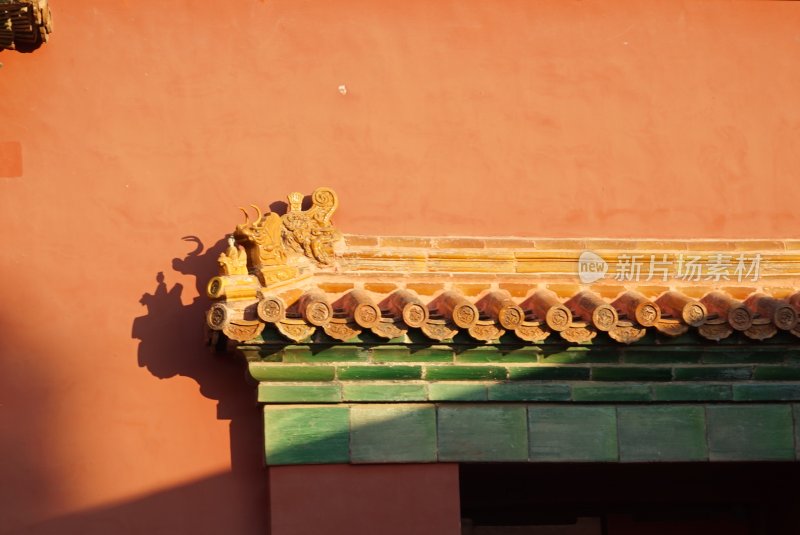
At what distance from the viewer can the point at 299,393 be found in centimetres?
693

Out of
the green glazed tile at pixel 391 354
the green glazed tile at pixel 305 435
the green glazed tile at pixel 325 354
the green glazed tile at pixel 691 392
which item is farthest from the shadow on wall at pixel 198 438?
the green glazed tile at pixel 691 392

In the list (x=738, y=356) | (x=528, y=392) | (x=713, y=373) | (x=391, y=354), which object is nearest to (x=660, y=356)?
(x=713, y=373)

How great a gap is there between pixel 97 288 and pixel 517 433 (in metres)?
2.16

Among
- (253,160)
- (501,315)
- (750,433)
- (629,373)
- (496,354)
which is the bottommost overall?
(750,433)

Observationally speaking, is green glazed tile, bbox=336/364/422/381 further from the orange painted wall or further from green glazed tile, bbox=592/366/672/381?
green glazed tile, bbox=592/366/672/381

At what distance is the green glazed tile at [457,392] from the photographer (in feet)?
23.1

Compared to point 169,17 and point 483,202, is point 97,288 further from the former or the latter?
point 483,202

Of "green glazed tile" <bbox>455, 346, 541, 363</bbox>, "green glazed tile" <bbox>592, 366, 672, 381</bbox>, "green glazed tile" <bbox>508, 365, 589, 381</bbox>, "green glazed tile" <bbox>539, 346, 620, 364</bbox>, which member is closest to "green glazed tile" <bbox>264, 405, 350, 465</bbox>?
"green glazed tile" <bbox>455, 346, 541, 363</bbox>

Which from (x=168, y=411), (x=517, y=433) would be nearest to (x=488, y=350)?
(x=517, y=433)

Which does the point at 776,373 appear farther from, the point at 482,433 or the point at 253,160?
the point at 253,160

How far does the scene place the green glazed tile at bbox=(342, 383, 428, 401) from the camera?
697 cm

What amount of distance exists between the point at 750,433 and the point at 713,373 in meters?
0.35

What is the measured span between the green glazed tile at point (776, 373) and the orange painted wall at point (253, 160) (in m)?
0.87

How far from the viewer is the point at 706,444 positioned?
286 inches
